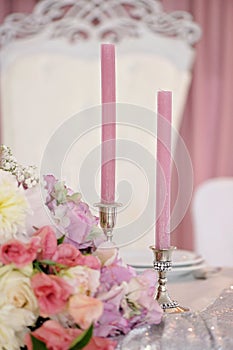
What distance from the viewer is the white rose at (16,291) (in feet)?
2.74

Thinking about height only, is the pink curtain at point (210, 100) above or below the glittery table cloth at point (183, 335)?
above

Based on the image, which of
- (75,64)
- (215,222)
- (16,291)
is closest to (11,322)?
(16,291)

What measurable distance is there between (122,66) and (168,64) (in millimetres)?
202

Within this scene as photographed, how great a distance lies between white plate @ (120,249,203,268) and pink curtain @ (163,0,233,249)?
1.61 m

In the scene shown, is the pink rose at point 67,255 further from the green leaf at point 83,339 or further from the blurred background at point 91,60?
the blurred background at point 91,60

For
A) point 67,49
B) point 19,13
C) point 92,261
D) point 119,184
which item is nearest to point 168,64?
point 67,49

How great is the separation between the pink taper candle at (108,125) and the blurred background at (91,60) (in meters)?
2.12

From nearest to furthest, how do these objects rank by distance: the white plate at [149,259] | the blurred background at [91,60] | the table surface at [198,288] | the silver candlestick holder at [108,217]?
the silver candlestick holder at [108,217] → the table surface at [198,288] → the white plate at [149,259] → the blurred background at [91,60]

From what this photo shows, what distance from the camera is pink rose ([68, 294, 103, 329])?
2.65ft

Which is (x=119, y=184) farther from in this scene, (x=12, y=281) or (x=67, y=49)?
(x=67, y=49)

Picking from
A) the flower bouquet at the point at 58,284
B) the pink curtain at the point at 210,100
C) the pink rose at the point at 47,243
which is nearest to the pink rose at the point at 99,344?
the flower bouquet at the point at 58,284

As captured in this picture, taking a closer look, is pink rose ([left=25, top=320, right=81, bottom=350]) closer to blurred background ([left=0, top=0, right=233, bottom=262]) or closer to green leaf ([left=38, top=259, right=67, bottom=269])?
green leaf ([left=38, top=259, right=67, bottom=269])

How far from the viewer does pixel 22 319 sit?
0.83 metres

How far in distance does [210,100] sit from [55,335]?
268cm
